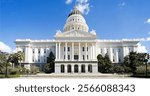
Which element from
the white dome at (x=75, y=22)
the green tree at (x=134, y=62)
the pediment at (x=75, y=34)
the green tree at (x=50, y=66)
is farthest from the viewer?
the white dome at (x=75, y=22)

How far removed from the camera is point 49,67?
62.6m

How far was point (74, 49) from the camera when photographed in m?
66.1

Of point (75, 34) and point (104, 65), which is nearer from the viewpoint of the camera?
point (104, 65)

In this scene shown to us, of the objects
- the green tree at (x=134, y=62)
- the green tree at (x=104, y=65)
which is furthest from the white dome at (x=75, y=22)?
the green tree at (x=134, y=62)

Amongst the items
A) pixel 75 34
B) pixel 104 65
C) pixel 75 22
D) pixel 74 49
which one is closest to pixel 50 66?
pixel 74 49

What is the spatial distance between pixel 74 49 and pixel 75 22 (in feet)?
41.6

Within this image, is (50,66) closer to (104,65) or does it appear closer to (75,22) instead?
(104,65)

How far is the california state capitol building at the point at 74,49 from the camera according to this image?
6162 centimetres

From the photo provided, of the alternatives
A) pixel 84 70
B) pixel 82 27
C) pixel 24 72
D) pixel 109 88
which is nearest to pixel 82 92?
pixel 109 88

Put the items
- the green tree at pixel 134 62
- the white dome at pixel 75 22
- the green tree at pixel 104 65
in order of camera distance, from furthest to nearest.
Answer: the white dome at pixel 75 22 → the green tree at pixel 104 65 → the green tree at pixel 134 62

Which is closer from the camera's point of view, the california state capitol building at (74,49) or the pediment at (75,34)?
the california state capitol building at (74,49)

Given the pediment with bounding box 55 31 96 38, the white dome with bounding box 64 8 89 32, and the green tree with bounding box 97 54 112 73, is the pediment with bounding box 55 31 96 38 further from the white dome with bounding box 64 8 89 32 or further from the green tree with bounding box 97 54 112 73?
the white dome with bounding box 64 8 89 32

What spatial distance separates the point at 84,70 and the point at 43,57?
1598 cm

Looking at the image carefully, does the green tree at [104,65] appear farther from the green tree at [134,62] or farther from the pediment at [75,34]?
the pediment at [75,34]
